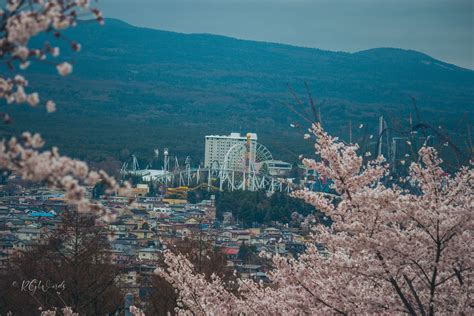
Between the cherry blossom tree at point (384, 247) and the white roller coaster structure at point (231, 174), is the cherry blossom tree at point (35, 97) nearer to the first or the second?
the cherry blossom tree at point (384, 247)

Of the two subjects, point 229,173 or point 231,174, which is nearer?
point 231,174

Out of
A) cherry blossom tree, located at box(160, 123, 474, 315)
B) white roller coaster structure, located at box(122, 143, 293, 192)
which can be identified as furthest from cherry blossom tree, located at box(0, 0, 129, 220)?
white roller coaster structure, located at box(122, 143, 293, 192)

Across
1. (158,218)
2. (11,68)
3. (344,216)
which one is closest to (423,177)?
(344,216)

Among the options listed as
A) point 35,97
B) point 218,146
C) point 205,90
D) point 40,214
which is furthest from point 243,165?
point 205,90

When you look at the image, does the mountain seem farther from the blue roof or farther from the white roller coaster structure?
the blue roof

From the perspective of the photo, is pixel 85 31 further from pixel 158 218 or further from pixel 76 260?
pixel 76 260

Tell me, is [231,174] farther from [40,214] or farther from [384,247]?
[384,247]
